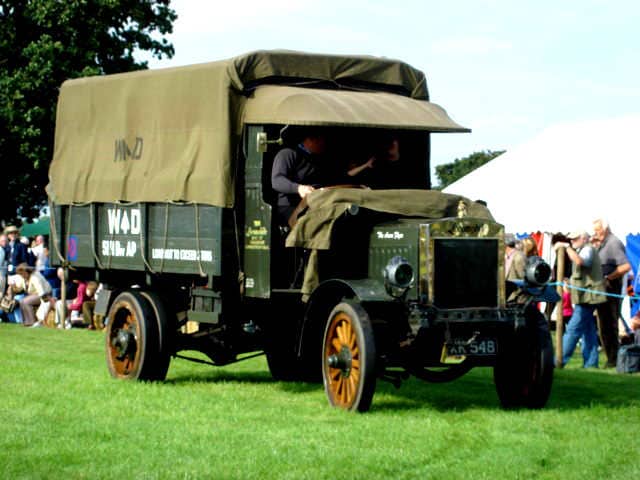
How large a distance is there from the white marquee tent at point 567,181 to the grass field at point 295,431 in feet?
36.2

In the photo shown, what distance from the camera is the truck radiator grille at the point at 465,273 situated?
10922 mm

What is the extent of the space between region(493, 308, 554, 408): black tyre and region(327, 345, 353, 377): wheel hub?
1.32 metres

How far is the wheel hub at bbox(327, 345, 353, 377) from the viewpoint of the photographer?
1088cm

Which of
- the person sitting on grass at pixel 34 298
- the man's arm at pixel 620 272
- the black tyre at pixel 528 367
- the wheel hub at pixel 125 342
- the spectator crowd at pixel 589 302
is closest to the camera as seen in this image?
the black tyre at pixel 528 367

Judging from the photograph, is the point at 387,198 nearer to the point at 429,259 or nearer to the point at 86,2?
the point at 429,259

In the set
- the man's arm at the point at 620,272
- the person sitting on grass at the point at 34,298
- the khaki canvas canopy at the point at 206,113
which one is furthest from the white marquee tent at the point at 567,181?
the khaki canvas canopy at the point at 206,113

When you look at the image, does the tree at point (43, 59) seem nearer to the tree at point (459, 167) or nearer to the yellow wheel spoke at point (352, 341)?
the yellow wheel spoke at point (352, 341)

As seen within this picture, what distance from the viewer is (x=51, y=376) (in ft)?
45.3

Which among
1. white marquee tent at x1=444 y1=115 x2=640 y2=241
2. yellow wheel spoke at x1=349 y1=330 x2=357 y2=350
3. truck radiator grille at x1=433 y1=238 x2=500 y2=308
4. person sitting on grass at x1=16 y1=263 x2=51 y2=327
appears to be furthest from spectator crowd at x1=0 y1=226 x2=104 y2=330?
truck radiator grille at x1=433 y1=238 x2=500 y2=308

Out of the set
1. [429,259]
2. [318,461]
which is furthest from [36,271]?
[318,461]

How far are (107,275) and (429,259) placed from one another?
16.2ft

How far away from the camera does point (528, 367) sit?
37.2ft

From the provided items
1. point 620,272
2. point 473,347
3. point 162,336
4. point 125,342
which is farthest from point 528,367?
point 620,272

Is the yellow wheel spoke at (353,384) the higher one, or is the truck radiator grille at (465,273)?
the truck radiator grille at (465,273)
